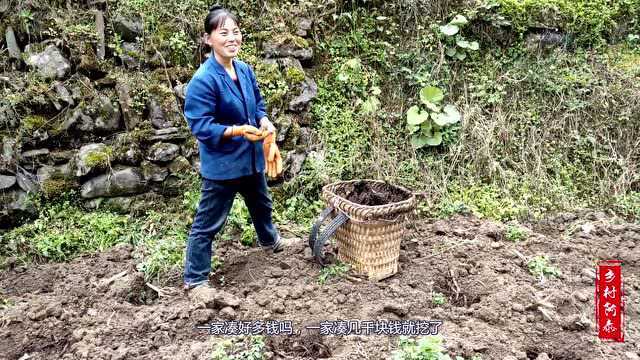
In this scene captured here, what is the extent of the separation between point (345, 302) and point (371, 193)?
953 mm

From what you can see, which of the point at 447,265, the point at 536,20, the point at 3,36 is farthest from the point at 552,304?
the point at 3,36

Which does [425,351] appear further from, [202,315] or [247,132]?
[247,132]

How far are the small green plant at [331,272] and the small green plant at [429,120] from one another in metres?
2.02

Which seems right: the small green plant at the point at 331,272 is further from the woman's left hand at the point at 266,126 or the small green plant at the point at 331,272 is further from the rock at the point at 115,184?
the rock at the point at 115,184

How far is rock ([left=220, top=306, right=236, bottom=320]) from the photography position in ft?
10.6

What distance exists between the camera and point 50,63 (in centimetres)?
461

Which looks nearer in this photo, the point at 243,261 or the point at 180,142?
the point at 243,261

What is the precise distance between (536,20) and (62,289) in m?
5.54

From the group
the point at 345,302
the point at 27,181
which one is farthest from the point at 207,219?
the point at 27,181

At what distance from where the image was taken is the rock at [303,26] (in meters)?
5.57

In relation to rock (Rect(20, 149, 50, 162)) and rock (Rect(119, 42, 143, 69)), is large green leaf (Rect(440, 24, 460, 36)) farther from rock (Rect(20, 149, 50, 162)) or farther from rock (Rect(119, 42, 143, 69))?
rock (Rect(20, 149, 50, 162))

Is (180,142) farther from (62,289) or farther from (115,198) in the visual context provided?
(62,289)

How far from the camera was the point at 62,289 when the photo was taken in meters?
3.76

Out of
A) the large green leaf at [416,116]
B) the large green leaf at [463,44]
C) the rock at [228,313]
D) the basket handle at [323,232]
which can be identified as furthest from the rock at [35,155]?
the large green leaf at [463,44]
